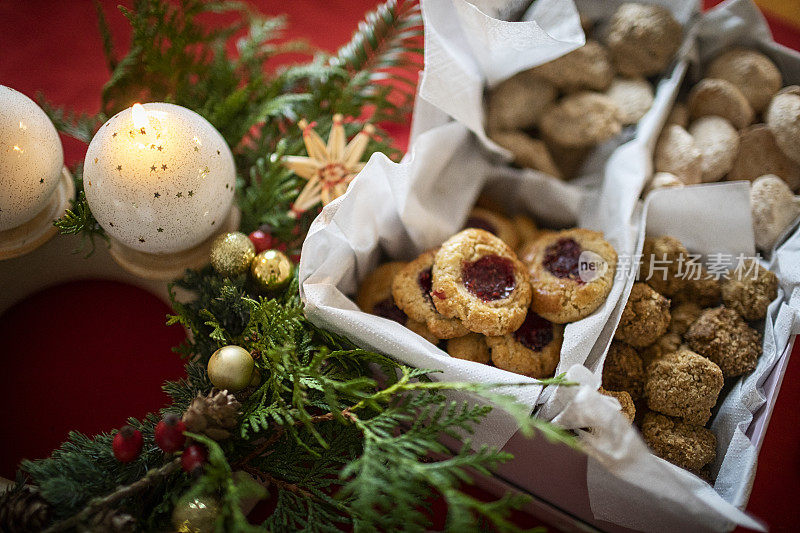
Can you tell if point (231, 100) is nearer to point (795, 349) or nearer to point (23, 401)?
point (23, 401)

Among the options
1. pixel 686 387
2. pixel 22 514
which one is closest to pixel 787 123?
pixel 686 387

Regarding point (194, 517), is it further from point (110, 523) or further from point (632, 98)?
point (632, 98)

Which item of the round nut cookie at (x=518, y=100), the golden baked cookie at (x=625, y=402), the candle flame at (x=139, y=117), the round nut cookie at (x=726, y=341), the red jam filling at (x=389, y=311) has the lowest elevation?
the red jam filling at (x=389, y=311)

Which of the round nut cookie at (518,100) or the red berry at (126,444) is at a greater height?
the round nut cookie at (518,100)

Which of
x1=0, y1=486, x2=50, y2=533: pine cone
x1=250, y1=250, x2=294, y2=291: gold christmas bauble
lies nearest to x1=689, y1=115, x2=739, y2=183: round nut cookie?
x1=250, y1=250, x2=294, y2=291: gold christmas bauble

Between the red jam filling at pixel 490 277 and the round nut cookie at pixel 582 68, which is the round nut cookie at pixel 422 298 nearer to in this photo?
the red jam filling at pixel 490 277

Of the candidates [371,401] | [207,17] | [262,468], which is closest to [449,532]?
[371,401]

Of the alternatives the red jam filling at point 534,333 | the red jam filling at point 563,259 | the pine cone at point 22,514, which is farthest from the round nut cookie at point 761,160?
the pine cone at point 22,514
